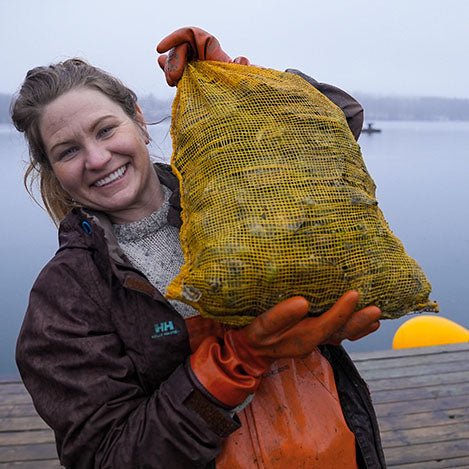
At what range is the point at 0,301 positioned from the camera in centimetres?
569

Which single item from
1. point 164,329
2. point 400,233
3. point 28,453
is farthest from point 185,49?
point 400,233

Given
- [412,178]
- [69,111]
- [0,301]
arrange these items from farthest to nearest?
[412,178] < [0,301] < [69,111]

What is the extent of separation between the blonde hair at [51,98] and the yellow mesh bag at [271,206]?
0.19 meters

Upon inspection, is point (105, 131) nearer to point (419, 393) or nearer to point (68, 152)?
point (68, 152)

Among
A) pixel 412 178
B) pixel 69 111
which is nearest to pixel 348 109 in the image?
pixel 69 111

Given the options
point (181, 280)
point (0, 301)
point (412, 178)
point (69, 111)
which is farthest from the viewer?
point (412, 178)

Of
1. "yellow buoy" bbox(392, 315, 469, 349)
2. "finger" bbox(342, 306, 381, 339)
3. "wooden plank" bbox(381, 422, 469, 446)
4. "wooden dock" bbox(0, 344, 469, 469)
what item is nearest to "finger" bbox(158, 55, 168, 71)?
"finger" bbox(342, 306, 381, 339)

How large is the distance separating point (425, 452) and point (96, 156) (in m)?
1.84

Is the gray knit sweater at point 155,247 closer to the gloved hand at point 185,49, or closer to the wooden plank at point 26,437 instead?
the gloved hand at point 185,49

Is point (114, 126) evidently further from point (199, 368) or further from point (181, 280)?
point (199, 368)

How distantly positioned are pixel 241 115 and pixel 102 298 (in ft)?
1.33

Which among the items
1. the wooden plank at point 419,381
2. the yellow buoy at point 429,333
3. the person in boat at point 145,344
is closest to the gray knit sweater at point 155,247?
the person in boat at point 145,344

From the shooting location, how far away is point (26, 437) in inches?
87.2

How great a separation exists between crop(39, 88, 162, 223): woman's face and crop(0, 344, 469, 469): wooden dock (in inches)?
59.0
